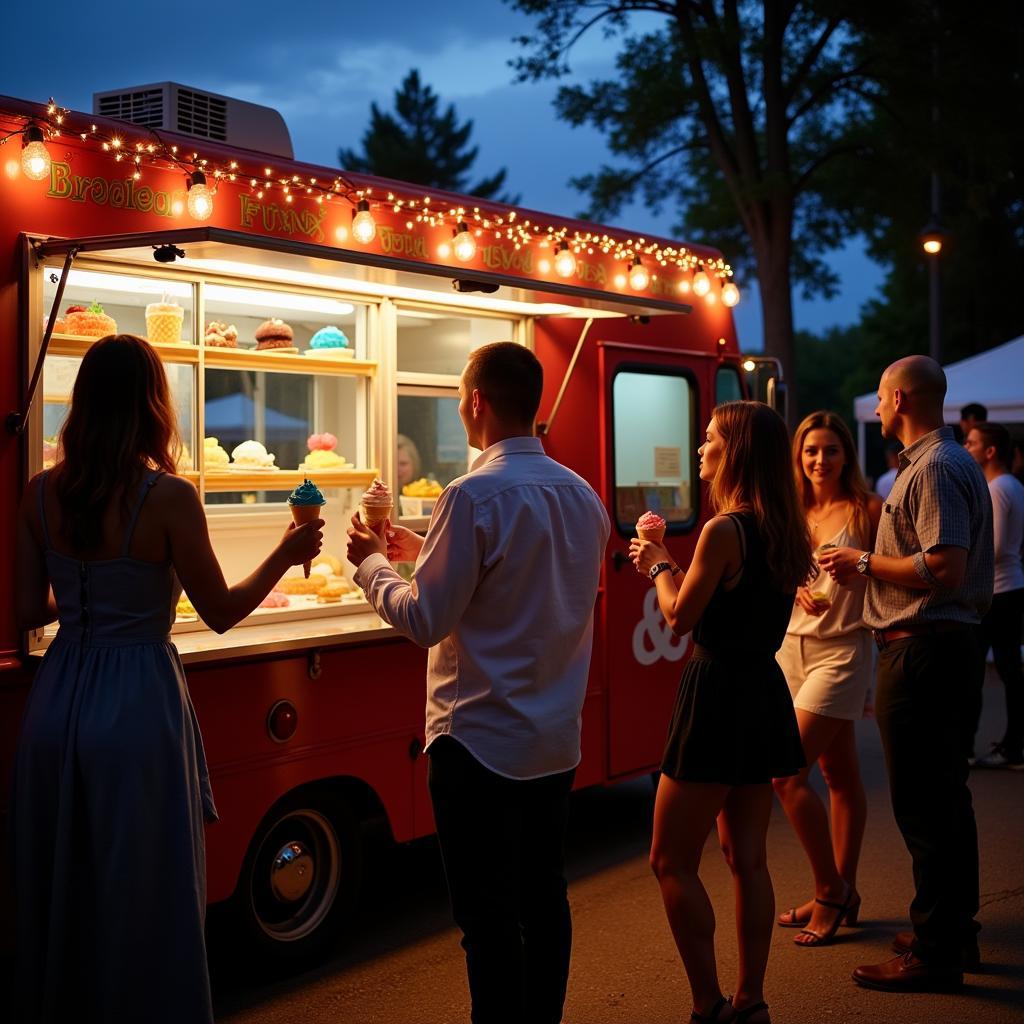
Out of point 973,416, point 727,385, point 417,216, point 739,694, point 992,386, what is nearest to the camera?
point 739,694

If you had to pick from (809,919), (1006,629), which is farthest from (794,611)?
(1006,629)

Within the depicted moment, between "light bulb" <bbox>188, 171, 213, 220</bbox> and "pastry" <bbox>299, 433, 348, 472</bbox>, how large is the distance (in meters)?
1.66

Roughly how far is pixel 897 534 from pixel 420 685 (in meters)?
1.96

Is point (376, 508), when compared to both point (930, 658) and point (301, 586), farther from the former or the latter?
point (301, 586)

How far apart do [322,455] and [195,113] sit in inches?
68.4

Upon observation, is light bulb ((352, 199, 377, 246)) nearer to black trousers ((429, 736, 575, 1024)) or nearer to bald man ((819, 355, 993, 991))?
bald man ((819, 355, 993, 991))

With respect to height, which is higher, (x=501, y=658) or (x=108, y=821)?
(x=501, y=658)

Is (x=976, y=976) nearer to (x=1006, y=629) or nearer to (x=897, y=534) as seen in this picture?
(x=897, y=534)

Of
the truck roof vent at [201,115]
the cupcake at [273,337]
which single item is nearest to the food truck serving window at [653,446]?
the cupcake at [273,337]

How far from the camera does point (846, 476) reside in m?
5.14

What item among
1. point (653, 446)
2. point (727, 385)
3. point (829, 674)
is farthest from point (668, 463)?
point (829, 674)

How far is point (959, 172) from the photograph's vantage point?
20641 mm

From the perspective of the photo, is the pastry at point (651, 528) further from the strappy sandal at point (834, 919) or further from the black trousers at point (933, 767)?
the strappy sandal at point (834, 919)

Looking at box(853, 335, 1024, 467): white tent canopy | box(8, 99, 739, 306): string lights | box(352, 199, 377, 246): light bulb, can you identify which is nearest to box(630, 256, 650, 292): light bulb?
box(8, 99, 739, 306): string lights
